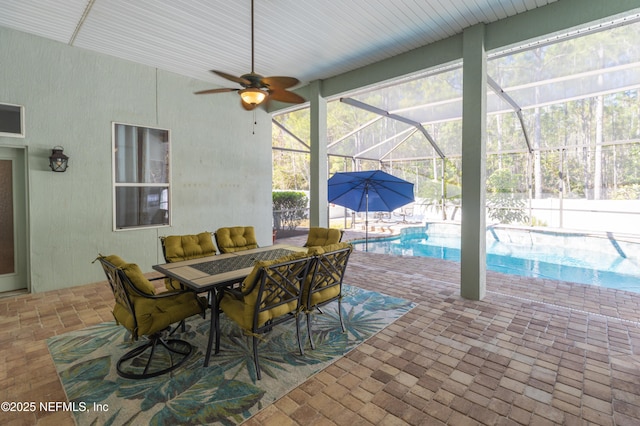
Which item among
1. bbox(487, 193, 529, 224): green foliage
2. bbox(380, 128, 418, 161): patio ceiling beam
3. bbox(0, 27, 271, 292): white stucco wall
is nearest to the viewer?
bbox(0, 27, 271, 292): white stucco wall

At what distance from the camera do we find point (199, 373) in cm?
239

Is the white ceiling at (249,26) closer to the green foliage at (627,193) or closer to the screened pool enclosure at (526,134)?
the screened pool enclosure at (526,134)

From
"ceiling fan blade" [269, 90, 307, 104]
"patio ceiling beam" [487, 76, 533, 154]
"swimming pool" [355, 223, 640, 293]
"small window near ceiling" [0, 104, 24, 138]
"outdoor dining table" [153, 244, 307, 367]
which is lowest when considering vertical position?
"swimming pool" [355, 223, 640, 293]

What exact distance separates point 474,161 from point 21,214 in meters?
6.29

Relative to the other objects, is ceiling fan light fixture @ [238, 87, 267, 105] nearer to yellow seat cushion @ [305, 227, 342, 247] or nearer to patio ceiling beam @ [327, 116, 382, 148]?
yellow seat cushion @ [305, 227, 342, 247]

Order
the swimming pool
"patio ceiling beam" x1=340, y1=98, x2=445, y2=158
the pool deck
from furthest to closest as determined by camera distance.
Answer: "patio ceiling beam" x1=340, y1=98, x2=445, y2=158
the swimming pool
the pool deck

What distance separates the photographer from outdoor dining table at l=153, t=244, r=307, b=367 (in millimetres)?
2490

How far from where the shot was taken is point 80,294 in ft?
14.1

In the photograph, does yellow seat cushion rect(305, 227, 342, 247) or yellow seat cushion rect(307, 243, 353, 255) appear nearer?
yellow seat cushion rect(307, 243, 353, 255)

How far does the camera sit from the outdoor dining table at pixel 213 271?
249cm

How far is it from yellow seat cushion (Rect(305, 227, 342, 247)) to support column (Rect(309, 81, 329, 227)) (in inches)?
65.6

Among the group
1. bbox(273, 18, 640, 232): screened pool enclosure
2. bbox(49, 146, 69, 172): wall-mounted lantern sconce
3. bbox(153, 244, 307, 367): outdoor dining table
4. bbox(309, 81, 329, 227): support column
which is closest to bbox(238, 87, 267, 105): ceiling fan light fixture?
bbox(153, 244, 307, 367): outdoor dining table

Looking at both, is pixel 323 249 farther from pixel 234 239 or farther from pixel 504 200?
pixel 504 200

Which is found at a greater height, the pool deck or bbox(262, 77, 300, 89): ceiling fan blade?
bbox(262, 77, 300, 89): ceiling fan blade
